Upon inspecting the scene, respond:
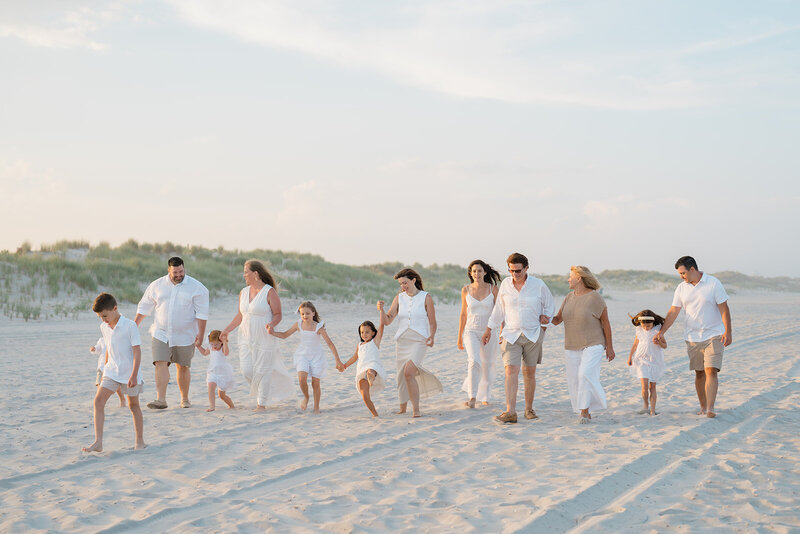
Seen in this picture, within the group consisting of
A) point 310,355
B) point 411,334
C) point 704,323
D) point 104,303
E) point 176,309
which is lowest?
point 310,355

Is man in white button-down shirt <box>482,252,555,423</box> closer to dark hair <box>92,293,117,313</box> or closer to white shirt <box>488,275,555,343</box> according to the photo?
white shirt <box>488,275,555,343</box>

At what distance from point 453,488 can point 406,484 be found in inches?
15.4

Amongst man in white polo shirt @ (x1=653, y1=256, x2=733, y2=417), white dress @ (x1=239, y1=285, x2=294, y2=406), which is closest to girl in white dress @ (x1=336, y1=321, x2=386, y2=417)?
white dress @ (x1=239, y1=285, x2=294, y2=406)

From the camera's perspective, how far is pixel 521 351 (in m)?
8.40

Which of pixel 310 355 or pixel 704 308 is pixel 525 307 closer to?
pixel 704 308

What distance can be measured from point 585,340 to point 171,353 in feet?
16.2

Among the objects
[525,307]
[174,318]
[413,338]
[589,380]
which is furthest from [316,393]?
[589,380]

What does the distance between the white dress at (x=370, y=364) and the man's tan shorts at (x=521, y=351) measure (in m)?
1.46

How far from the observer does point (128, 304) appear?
76.8 ft

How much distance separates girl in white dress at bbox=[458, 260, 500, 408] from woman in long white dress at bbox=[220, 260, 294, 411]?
2.29 m

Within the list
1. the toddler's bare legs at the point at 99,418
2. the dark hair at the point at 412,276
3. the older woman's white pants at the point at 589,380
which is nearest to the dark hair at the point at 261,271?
the dark hair at the point at 412,276

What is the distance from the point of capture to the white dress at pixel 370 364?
844cm

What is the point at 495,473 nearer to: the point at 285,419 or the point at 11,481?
the point at 285,419

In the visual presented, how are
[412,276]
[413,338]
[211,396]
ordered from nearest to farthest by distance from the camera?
[413,338]
[211,396]
[412,276]
